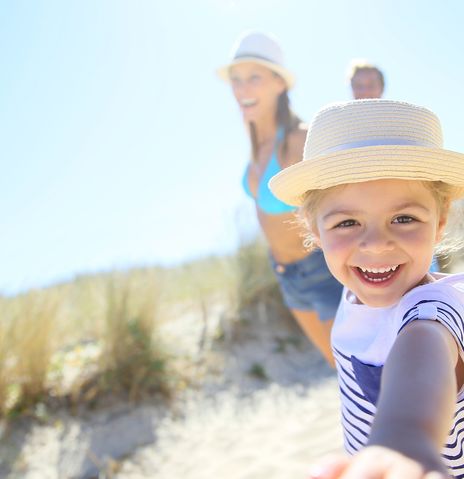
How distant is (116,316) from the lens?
477 centimetres

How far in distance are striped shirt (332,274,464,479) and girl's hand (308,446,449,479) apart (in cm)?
41

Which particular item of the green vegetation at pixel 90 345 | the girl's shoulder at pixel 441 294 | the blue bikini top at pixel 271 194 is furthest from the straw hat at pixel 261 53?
the green vegetation at pixel 90 345

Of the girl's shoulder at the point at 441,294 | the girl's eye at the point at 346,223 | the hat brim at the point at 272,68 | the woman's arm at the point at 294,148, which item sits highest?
the hat brim at the point at 272,68

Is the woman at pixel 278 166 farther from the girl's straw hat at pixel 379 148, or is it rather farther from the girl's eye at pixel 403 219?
the girl's eye at pixel 403 219

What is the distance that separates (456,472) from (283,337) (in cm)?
497

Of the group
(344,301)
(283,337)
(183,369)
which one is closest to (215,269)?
(283,337)

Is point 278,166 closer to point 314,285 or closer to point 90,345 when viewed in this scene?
point 314,285

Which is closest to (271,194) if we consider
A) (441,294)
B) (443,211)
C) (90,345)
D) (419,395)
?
(443,211)

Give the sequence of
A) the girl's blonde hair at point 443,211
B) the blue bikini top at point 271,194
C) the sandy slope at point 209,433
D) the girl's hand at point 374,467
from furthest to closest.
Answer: the sandy slope at point 209,433, the blue bikini top at point 271,194, the girl's blonde hair at point 443,211, the girl's hand at point 374,467

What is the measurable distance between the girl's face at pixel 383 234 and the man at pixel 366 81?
7.56ft

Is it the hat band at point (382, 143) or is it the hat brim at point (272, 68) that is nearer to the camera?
the hat band at point (382, 143)

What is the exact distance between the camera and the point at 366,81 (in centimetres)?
334

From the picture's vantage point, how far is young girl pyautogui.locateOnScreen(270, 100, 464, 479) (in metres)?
1.04

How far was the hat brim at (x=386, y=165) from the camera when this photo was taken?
1155 mm
